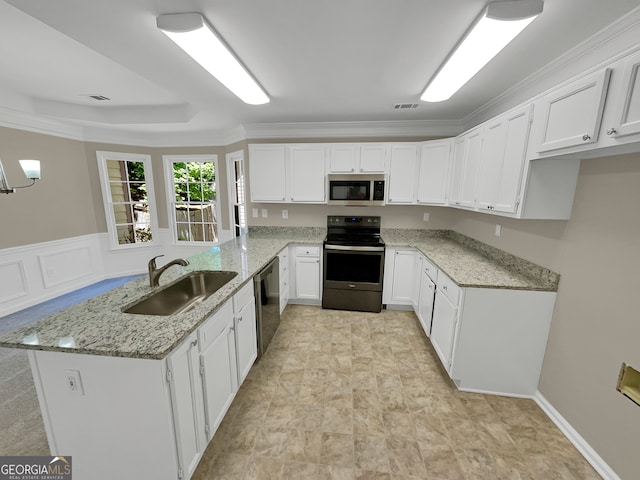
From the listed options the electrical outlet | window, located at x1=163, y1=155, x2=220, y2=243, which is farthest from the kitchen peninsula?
window, located at x1=163, y1=155, x2=220, y2=243

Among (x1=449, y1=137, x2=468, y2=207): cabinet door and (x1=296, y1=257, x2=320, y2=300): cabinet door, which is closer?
(x1=449, y1=137, x2=468, y2=207): cabinet door

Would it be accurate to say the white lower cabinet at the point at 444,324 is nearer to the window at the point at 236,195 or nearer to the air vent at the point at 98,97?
the window at the point at 236,195

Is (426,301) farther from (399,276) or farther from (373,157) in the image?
(373,157)

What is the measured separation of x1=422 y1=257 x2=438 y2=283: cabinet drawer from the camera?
8.71 feet

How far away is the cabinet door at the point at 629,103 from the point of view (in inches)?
45.8

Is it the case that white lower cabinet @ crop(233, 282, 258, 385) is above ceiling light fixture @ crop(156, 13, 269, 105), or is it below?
below

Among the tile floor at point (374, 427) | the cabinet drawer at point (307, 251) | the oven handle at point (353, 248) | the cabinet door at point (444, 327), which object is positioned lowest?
the tile floor at point (374, 427)

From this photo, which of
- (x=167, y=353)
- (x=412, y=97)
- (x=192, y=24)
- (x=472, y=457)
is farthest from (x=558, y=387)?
(x=192, y=24)

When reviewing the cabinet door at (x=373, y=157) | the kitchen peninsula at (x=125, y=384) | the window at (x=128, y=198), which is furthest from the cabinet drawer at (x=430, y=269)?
the window at (x=128, y=198)

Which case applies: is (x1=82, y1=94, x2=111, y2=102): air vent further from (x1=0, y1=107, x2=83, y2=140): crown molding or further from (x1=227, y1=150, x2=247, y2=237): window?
(x1=227, y1=150, x2=247, y2=237): window

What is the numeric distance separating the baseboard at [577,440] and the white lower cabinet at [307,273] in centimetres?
243

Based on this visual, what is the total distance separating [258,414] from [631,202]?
2.72m

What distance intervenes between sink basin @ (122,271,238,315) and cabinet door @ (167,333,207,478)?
0.50 metres

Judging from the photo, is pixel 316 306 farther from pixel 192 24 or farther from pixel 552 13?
pixel 552 13
